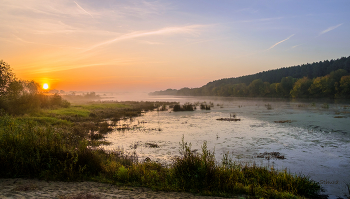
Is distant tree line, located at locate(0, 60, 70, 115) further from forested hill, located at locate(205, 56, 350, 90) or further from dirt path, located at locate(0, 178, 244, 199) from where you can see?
forested hill, located at locate(205, 56, 350, 90)

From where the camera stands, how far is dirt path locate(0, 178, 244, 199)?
5.18 m

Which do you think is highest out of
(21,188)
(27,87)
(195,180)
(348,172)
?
(27,87)

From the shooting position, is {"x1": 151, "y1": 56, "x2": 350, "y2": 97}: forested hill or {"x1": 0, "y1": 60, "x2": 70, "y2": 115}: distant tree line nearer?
{"x1": 0, "y1": 60, "x2": 70, "y2": 115}: distant tree line

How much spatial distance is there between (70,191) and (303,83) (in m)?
104

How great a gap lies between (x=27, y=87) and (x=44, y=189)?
82.2 ft

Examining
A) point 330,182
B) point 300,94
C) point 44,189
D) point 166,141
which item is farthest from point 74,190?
point 300,94

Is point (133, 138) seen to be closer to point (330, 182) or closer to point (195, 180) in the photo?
point (195, 180)

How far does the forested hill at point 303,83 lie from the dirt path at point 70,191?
88.3 metres

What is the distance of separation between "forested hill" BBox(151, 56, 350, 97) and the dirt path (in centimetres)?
8833

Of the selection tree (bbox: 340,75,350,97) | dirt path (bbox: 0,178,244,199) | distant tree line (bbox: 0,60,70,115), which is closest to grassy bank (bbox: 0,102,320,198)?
dirt path (bbox: 0,178,244,199)

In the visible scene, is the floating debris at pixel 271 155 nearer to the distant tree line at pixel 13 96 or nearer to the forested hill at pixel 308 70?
the distant tree line at pixel 13 96

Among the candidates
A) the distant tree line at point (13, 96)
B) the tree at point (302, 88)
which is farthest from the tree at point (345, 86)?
the distant tree line at point (13, 96)

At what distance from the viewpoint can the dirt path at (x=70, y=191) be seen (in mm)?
5184

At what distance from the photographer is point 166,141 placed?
14977mm
